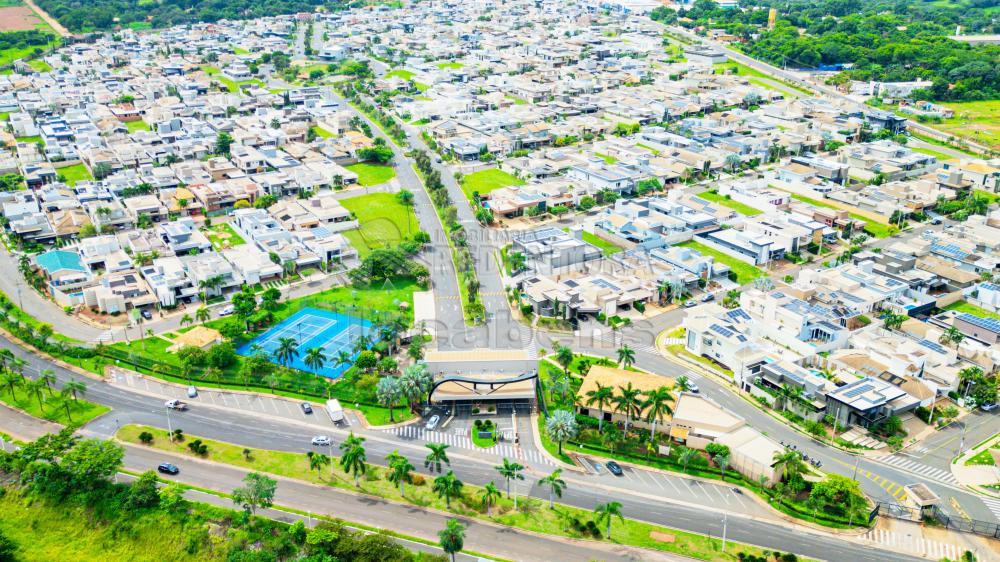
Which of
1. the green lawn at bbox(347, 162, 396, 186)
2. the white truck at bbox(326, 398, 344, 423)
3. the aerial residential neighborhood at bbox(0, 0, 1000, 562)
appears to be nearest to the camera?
the aerial residential neighborhood at bbox(0, 0, 1000, 562)

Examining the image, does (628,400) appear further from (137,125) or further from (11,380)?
(137,125)

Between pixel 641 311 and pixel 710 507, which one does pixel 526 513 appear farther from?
pixel 641 311

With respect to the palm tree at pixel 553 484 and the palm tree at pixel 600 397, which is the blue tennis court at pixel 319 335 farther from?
the palm tree at pixel 553 484

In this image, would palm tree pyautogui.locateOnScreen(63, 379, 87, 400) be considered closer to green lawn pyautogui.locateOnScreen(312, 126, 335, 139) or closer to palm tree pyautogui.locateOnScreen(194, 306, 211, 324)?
palm tree pyautogui.locateOnScreen(194, 306, 211, 324)

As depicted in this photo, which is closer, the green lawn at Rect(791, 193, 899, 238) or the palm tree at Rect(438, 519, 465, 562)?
the palm tree at Rect(438, 519, 465, 562)

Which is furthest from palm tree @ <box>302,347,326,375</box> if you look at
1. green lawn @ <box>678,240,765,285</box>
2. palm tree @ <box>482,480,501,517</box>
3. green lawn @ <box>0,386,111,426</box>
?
green lawn @ <box>678,240,765,285</box>
